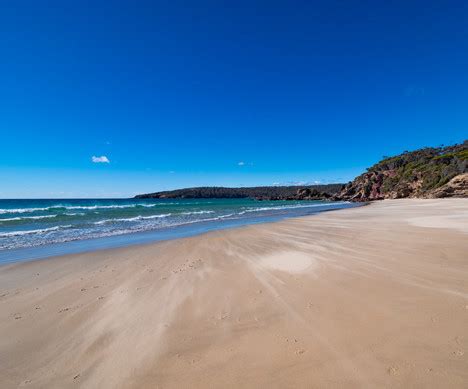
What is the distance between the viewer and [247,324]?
3.59 metres

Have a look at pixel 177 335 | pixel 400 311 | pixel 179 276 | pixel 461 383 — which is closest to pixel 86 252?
pixel 179 276

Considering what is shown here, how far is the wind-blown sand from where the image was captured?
261 cm

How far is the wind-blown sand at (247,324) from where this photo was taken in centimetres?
261

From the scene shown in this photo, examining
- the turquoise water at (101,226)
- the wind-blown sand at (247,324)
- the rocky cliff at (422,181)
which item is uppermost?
the rocky cliff at (422,181)

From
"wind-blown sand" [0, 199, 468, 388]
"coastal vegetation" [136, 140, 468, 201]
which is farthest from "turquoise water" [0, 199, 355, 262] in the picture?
"coastal vegetation" [136, 140, 468, 201]

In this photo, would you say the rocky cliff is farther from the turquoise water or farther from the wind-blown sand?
the wind-blown sand

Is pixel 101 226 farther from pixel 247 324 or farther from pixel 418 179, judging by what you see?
pixel 418 179

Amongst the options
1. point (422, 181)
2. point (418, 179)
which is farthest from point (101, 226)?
point (418, 179)

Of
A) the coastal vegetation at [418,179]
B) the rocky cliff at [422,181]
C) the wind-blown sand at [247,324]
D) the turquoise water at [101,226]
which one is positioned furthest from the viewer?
the coastal vegetation at [418,179]

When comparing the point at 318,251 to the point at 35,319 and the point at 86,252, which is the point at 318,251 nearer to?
the point at 35,319

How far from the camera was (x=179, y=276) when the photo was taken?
612 cm

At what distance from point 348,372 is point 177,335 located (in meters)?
2.19

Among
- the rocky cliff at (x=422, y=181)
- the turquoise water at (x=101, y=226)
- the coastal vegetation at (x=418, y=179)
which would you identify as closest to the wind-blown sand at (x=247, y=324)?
the turquoise water at (x=101, y=226)

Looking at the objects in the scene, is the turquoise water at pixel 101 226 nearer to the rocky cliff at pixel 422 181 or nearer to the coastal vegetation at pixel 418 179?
the rocky cliff at pixel 422 181
